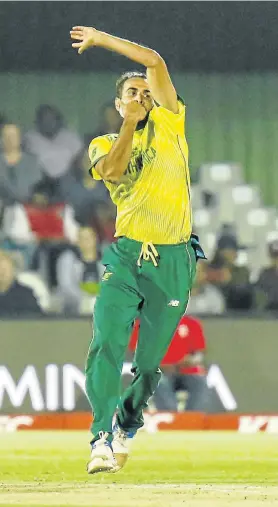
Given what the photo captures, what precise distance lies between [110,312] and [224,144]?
7.37m

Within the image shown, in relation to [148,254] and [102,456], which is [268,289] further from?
[102,456]

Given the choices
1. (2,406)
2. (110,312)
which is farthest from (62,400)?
(110,312)

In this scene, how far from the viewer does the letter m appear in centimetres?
1121

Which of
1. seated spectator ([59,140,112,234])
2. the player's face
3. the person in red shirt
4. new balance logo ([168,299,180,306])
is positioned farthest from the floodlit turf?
seated spectator ([59,140,112,234])

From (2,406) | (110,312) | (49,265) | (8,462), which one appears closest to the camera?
(110,312)

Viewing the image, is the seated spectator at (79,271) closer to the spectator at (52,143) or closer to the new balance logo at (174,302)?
the spectator at (52,143)

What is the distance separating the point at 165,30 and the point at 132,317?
7191mm

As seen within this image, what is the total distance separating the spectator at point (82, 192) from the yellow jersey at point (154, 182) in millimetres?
6474

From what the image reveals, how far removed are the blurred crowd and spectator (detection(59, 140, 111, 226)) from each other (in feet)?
0.03

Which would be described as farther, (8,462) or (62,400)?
(62,400)

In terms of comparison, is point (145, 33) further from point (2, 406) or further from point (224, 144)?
point (2, 406)

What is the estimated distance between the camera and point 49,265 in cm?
1264

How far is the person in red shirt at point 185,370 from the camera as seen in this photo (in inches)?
443

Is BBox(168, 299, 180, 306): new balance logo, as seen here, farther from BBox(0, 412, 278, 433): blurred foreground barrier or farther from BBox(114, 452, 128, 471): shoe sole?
BBox(0, 412, 278, 433): blurred foreground barrier
